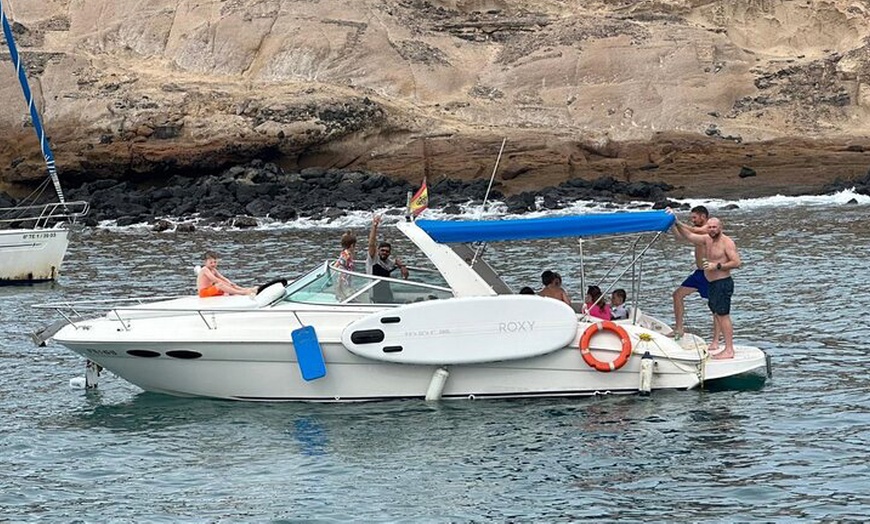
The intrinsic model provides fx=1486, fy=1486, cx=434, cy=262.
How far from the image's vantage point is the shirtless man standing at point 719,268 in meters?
15.2

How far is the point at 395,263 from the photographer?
15875 mm

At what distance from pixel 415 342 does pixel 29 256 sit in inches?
658

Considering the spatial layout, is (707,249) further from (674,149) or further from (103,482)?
(674,149)

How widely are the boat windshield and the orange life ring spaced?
4.89 feet

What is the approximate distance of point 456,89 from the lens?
188 ft

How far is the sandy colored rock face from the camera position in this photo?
50094 mm

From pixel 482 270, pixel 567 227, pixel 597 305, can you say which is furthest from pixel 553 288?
pixel 567 227

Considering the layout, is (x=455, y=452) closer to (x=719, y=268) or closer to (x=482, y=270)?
(x=482, y=270)

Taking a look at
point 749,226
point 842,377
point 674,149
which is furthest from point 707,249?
point 674,149

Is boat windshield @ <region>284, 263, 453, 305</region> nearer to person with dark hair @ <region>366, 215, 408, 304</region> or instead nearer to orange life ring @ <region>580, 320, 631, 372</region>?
person with dark hair @ <region>366, 215, 408, 304</region>

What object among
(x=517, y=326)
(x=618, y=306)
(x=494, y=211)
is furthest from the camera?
(x=494, y=211)

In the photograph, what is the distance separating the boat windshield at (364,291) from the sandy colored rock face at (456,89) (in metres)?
33.2

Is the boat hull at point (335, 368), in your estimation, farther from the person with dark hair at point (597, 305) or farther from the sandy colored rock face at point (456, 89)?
the sandy colored rock face at point (456, 89)

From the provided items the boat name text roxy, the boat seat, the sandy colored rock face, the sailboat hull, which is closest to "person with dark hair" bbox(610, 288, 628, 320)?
the boat name text roxy
